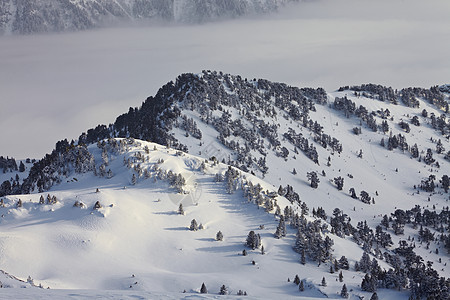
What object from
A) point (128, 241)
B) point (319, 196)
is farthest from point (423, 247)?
point (128, 241)

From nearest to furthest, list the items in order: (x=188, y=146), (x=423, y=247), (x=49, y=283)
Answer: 1. (x=49, y=283)
2. (x=423, y=247)
3. (x=188, y=146)

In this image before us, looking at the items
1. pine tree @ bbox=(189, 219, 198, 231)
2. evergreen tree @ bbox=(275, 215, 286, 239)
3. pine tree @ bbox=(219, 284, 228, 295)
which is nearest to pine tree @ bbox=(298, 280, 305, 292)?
pine tree @ bbox=(219, 284, 228, 295)

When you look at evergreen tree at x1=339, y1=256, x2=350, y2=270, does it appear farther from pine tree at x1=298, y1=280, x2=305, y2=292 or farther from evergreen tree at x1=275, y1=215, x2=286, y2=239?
pine tree at x1=298, y1=280, x2=305, y2=292

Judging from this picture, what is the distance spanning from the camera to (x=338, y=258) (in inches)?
4085

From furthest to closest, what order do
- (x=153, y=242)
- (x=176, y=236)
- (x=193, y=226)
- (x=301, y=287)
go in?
(x=193, y=226)
(x=176, y=236)
(x=153, y=242)
(x=301, y=287)

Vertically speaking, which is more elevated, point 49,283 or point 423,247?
point 49,283

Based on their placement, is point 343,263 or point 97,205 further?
point 97,205

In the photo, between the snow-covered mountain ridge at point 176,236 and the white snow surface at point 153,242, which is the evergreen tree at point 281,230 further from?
the white snow surface at point 153,242

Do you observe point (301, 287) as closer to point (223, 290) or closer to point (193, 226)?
point (223, 290)

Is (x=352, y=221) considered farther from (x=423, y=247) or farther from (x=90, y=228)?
(x=90, y=228)

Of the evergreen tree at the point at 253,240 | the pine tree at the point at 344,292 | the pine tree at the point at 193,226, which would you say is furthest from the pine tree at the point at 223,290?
the pine tree at the point at 193,226

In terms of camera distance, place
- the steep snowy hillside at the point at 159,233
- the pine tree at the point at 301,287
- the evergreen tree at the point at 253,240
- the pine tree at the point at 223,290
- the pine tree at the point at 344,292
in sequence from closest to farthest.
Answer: the pine tree at the point at 223,290
the pine tree at the point at 344,292
the steep snowy hillside at the point at 159,233
the pine tree at the point at 301,287
the evergreen tree at the point at 253,240

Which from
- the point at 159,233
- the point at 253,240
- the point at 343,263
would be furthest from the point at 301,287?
the point at 159,233

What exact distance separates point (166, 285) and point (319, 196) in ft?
435
